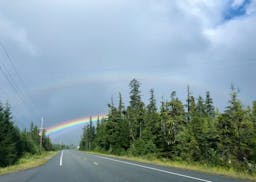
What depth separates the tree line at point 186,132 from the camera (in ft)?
107

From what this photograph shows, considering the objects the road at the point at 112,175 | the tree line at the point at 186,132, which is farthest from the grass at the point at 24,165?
the tree line at the point at 186,132

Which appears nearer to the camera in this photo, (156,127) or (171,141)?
(171,141)

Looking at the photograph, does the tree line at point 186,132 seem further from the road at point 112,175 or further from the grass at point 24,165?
the grass at point 24,165

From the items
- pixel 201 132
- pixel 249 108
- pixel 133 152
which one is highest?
pixel 249 108

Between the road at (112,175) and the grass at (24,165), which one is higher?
the road at (112,175)

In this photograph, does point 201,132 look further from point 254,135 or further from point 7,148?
point 7,148

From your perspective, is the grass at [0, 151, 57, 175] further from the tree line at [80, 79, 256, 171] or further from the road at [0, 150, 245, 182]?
the tree line at [80, 79, 256, 171]

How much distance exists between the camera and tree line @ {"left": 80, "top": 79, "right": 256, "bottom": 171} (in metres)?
32.6

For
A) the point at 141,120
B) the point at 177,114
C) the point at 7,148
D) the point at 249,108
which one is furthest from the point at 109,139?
the point at 249,108

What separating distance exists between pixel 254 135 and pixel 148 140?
23231mm

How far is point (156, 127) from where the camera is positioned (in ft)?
182

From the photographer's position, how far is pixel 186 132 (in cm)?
4506

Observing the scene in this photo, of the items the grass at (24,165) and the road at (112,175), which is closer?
the road at (112,175)

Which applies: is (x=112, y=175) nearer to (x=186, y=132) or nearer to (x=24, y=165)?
(x=24, y=165)
